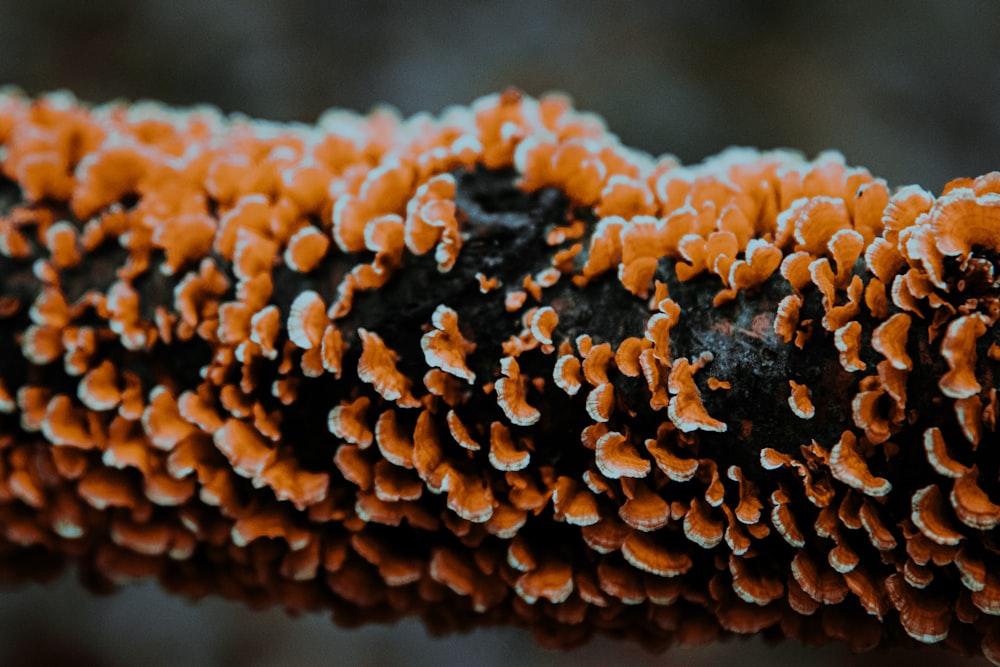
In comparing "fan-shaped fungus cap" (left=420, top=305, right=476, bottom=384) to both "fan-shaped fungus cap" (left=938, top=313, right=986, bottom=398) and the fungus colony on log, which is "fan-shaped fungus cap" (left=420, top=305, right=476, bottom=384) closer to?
the fungus colony on log

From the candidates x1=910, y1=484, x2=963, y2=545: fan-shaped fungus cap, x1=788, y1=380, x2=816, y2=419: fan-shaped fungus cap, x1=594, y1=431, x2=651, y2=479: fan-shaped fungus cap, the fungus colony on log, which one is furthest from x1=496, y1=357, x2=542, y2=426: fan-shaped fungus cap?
x1=910, y1=484, x2=963, y2=545: fan-shaped fungus cap

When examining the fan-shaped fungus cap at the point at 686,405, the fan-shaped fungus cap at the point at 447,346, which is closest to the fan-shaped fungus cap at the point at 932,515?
the fan-shaped fungus cap at the point at 686,405

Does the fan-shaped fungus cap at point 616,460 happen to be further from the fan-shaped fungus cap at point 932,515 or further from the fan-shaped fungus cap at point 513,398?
the fan-shaped fungus cap at point 932,515

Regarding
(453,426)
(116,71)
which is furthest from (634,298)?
(116,71)

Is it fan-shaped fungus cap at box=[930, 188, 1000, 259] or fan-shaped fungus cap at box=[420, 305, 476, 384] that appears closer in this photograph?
fan-shaped fungus cap at box=[930, 188, 1000, 259]

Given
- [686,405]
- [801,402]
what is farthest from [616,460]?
[801,402]

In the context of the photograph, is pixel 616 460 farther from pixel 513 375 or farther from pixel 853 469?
pixel 853 469
